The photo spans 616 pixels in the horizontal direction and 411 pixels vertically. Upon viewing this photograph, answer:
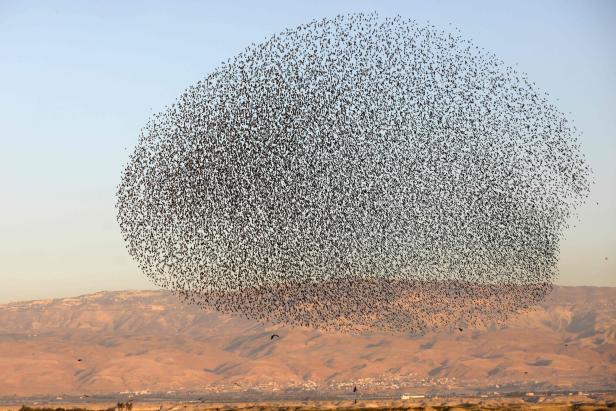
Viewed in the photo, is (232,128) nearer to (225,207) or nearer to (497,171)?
(225,207)

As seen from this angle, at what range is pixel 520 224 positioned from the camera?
12350 cm

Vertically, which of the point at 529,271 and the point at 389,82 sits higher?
the point at 389,82

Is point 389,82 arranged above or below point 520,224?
above

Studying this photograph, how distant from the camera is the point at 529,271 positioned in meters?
123

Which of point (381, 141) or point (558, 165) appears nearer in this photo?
point (558, 165)

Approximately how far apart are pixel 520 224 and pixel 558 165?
16.9 meters

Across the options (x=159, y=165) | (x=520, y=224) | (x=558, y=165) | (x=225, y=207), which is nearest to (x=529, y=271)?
(x=520, y=224)

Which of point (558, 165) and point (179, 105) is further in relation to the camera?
point (179, 105)

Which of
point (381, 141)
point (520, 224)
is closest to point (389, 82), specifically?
point (381, 141)

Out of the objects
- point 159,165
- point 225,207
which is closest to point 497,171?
point 225,207

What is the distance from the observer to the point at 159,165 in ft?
397

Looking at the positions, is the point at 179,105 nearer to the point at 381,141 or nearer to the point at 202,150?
the point at 202,150

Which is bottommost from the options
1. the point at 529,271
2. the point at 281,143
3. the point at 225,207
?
Answer: the point at 529,271

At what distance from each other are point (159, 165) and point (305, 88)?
2023 cm
